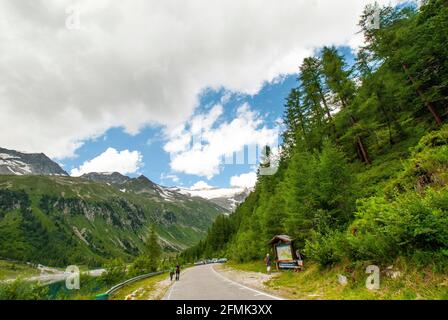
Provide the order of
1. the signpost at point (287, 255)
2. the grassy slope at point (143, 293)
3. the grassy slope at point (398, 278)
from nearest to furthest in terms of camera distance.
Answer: the grassy slope at point (398, 278) → the grassy slope at point (143, 293) → the signpost at point (287, 255)

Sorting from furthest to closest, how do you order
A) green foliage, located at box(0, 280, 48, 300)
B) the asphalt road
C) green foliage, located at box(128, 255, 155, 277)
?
green foliage, located at box(128, 255, 155, 277) → the asphalt road → green foliage, located at box(0, 280, 48, 300)

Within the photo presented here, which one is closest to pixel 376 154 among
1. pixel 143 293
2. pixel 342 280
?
pixel 342 280

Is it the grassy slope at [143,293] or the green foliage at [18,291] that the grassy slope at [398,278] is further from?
the green foliage at [18,291]

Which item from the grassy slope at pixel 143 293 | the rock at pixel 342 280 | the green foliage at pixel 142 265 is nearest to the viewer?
the rock at pixel 342 280

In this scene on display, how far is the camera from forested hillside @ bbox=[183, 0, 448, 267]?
10.9 metres

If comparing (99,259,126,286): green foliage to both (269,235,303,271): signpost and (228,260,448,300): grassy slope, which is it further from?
(228,260,448,300): grassy slope

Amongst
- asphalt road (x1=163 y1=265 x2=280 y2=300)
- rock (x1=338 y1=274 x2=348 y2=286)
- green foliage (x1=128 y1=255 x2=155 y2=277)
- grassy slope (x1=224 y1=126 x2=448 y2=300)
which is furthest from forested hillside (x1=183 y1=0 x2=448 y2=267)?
green foliage (x1=128 y1=255 x2=155 y2=277)

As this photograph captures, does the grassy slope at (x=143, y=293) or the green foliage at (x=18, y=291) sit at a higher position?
the green foliage at (x=18, y=291)

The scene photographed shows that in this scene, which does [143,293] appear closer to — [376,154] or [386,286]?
[386,286]

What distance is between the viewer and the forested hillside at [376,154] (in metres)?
10.9

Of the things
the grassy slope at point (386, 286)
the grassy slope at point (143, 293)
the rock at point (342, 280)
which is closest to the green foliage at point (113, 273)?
the grassy slope at point (143, 293)

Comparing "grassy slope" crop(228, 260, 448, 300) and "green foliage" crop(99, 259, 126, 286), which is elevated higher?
"green foliage" crop(99, 259, 126, 286)

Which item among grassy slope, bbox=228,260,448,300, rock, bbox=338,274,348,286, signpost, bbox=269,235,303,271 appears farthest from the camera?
signpost, bbox=269,235,303,271
